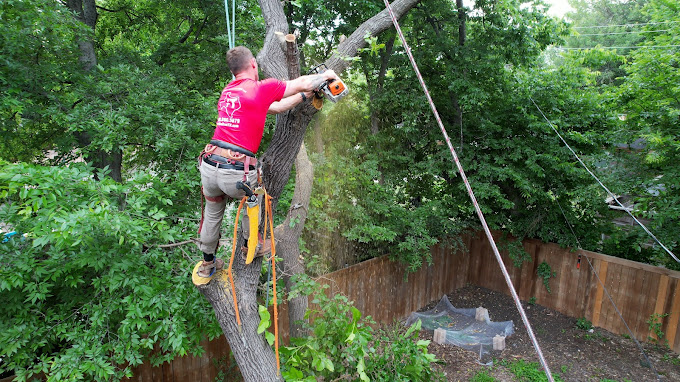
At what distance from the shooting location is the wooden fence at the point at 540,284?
25.0 feet

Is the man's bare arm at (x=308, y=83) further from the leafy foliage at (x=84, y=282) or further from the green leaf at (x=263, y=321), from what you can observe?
the green leaf at (x=263, y=321)

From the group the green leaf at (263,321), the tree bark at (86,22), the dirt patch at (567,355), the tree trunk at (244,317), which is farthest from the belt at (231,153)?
the dirt patch at (567,355)

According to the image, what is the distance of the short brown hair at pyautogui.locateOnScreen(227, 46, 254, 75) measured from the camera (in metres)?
2.95

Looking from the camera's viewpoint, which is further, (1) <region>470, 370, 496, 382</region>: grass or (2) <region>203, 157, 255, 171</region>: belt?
(1) <region>470, 370, 496, 382</region>: grass

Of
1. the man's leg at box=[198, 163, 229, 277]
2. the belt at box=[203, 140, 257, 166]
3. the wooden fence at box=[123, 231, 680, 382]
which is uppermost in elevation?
the belt at box=[203, 140, 257, 166]

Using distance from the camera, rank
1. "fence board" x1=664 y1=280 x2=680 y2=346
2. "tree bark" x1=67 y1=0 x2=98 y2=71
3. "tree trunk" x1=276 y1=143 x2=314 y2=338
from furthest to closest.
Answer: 1. "fence board" x1=664 y1=280 x2=680 y2=346
2. "tree bark" x1=67 y1=0 x2=98 y2=71
3. "tree trunk" x1=276 y1=143 x2=314 y2=338

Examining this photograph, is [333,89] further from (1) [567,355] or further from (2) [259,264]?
(1) [567,355]

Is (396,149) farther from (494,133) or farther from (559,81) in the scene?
(559,81)

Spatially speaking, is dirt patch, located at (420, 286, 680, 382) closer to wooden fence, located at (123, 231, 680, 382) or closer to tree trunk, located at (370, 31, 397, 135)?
wooden fence, located at (123, 231, 680, 382)

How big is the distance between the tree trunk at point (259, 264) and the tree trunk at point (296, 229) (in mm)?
1365

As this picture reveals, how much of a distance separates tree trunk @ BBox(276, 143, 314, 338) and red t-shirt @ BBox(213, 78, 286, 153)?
205 cm

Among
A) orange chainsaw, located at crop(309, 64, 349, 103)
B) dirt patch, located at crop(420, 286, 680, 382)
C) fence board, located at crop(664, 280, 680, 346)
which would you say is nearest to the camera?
orange chainsaw, located at crop(309, 64, 349, 103)

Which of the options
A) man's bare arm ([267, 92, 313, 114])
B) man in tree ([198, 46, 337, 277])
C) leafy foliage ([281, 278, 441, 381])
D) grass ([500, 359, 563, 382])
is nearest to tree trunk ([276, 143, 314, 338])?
leafy foliage ([281, 278, 441, 381])

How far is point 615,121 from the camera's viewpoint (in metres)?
8.12
